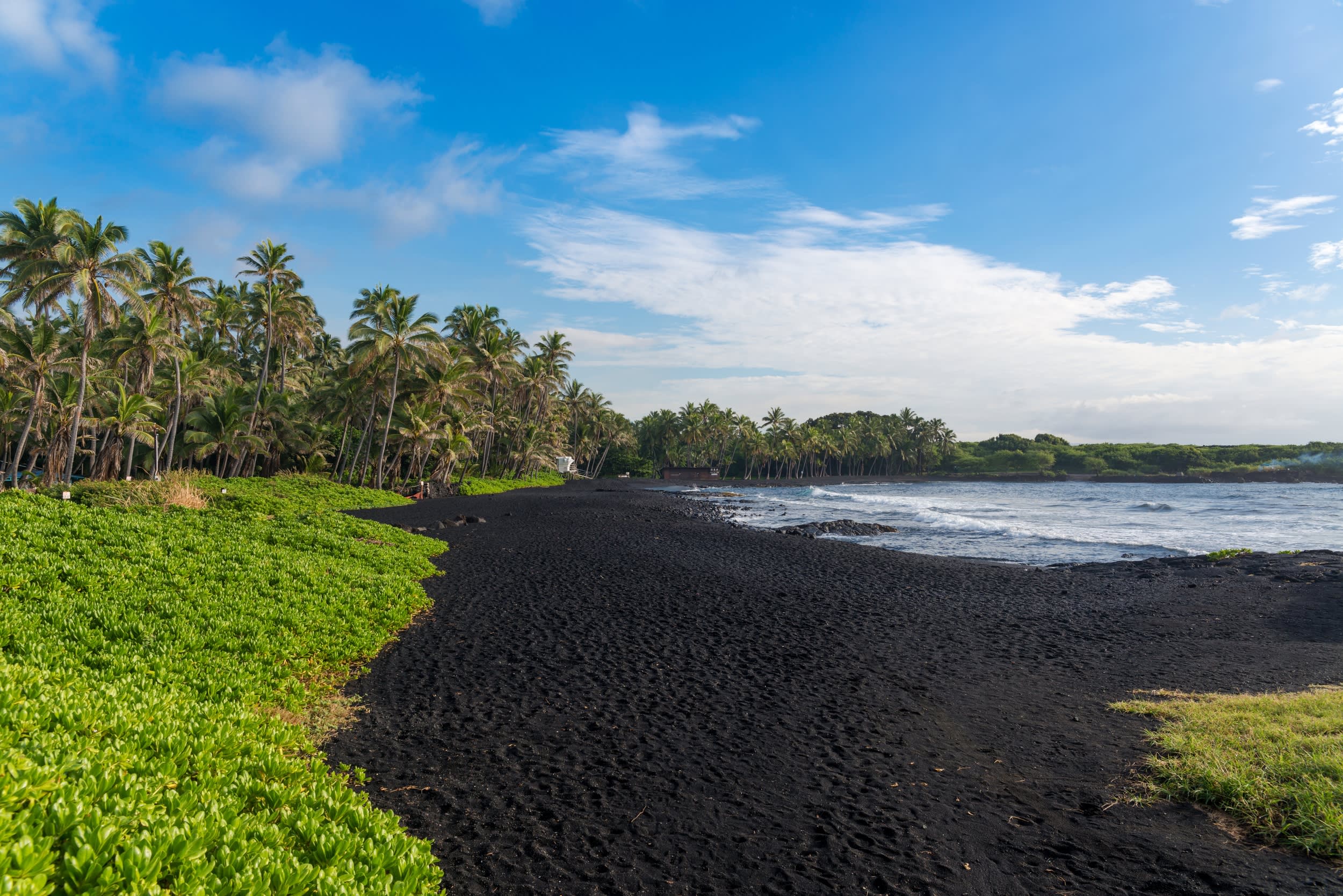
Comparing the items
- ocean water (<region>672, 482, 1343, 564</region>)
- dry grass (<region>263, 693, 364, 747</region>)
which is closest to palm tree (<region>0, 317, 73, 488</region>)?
dry grass (<region>263, 693, 364, 747</region>)

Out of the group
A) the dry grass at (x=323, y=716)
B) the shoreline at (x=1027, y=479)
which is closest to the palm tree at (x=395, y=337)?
the dry grass at (x=323, y=716)

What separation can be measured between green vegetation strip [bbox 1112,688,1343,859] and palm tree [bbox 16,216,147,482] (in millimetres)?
38565

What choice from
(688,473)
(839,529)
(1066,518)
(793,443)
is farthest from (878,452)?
(839,529)

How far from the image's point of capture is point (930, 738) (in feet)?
25.7

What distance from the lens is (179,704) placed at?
244 inches

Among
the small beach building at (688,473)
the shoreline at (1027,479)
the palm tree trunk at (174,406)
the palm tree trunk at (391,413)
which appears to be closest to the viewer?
the palm tree trunk at (174,406)

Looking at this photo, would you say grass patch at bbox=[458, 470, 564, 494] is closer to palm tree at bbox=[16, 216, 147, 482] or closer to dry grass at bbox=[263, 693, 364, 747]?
palm tree at bbox=[16, 216, 147, 482]

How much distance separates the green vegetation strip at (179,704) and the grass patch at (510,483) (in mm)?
36485

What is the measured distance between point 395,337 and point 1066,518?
155 ft

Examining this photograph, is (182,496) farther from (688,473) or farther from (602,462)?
(688,473)

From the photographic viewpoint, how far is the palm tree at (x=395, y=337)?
3912 centimetres

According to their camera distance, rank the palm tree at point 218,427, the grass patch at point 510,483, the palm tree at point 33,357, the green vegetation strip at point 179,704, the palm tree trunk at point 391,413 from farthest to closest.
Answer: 1. the grass patch at point 510,483
2. the palm tree trunk at point 391,413
3. the palm tree at point 218,427
4. the palm tree at point 33,357
5. the green vegetation strip at point 179,704

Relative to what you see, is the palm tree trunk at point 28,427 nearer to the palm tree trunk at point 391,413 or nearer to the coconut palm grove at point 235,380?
the coconut palm grove at point 235,380

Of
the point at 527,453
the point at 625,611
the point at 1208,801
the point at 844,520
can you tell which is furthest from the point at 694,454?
the point at 1208,801
